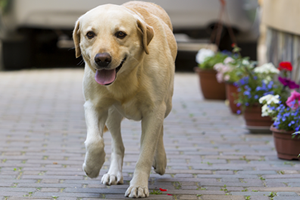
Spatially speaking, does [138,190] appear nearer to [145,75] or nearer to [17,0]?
[145,75]

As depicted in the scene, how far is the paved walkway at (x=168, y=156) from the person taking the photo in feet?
12.8

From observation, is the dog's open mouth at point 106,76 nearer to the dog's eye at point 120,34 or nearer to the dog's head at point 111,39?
the dog's head at point 111,39

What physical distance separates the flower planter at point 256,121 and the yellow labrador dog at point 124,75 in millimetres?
2192

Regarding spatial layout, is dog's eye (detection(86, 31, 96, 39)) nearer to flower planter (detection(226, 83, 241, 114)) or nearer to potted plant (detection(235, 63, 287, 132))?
potted plant (detection(235, 63, 287, 132))

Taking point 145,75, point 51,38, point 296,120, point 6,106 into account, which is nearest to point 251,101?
point 296,120

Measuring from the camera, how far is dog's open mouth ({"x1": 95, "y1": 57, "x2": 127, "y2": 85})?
346 centimetres

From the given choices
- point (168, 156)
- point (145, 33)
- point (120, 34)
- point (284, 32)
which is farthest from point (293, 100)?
point (284, 32)

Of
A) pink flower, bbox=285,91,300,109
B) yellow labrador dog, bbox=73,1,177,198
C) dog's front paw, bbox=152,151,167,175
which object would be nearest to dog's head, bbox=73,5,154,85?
yellow labrador dog, bbox=73,1,177,198

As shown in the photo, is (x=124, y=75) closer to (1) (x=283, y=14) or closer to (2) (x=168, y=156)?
(2) (x=168, y=156)

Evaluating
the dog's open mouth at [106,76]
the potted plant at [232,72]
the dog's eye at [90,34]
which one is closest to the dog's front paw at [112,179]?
the dog's open mouth at [106,76]

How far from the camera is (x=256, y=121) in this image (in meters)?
6.08

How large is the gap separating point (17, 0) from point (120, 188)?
6.90 metres

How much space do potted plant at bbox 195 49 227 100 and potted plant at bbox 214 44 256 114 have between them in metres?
0.39

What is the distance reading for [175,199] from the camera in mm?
3730
